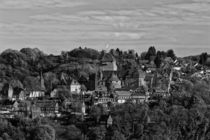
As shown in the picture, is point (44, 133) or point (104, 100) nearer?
point (44, 133)

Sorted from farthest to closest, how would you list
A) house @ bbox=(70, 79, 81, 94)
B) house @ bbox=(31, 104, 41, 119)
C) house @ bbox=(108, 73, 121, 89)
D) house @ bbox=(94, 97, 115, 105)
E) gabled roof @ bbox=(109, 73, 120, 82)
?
gabled roof @ bbox=(109, 73, 120, 82), house @ bbox=(108, 73, 121, 89), house @ bbox=(70, 79, 81, 94), house @ bbox=(94, 97, 115, 105), house @ bbox=(31, 104, 41, 119)

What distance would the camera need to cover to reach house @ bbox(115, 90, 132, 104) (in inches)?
2223

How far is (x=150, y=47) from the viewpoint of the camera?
8100 cm

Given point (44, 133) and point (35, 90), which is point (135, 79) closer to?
point (35, 90)

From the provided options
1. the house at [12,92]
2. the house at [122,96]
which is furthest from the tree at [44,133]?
the house at [122,96]

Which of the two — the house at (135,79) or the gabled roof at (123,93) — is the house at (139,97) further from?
the house at (135,79)

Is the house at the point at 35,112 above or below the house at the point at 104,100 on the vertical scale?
below

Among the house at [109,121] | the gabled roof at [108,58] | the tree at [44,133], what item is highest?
the gabled roof at [108,58]

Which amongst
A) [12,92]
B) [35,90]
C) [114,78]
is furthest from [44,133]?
[114,78]

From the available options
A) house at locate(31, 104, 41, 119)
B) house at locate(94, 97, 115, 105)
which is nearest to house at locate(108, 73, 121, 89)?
house at locate(94, 97, 115, 105)

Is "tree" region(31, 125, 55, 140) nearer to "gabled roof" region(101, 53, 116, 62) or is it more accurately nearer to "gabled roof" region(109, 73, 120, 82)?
"gabled roof" region(109, 73, 120, 82)

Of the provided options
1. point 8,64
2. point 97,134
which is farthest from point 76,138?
point 8,64

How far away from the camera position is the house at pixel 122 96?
5647 centimetres

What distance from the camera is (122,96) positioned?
5728 centimetres
